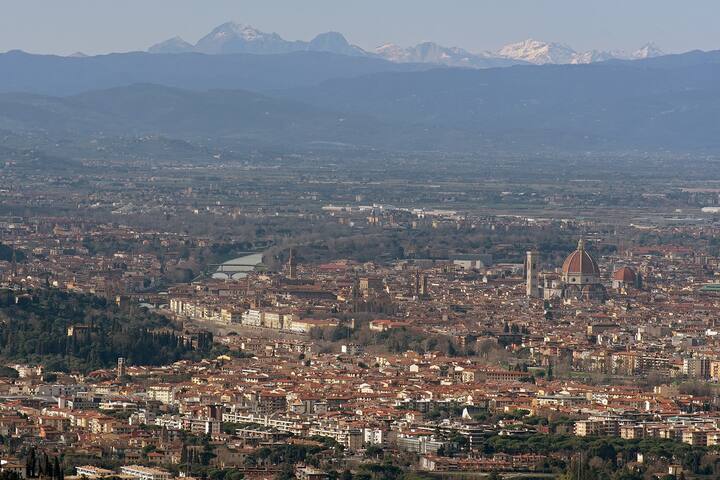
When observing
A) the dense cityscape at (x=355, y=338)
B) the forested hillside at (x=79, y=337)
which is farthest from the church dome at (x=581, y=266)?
the forested hillside at (x=79, y=337)

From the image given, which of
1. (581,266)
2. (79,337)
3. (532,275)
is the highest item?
(79,337)

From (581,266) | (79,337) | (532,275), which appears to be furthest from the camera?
(581,266)

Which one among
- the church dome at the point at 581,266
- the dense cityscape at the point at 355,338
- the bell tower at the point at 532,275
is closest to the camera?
the dense cityscape at the point at 355,338

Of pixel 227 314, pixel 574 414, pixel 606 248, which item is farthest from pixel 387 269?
pixel 574 414

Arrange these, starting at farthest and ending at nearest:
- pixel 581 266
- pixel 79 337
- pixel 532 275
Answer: pixel 581 266
pixel 532 275
pixel 79 337

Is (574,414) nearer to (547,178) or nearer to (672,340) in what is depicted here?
(672,340)

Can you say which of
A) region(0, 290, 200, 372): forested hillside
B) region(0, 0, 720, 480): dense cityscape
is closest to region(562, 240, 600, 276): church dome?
region(0, 0, 720, 480): dense cityscape

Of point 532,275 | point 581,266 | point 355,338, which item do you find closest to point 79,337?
point 355,338

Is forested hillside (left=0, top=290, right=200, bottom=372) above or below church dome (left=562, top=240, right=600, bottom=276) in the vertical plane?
above

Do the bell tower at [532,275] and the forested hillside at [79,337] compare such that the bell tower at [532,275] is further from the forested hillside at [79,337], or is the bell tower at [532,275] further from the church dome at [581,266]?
the forested hillside at [79,337]

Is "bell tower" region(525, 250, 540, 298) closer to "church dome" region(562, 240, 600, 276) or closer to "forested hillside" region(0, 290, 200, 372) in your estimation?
"church dome" region(562, 240, 600, 276)

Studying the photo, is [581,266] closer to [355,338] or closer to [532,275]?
[532,275]
